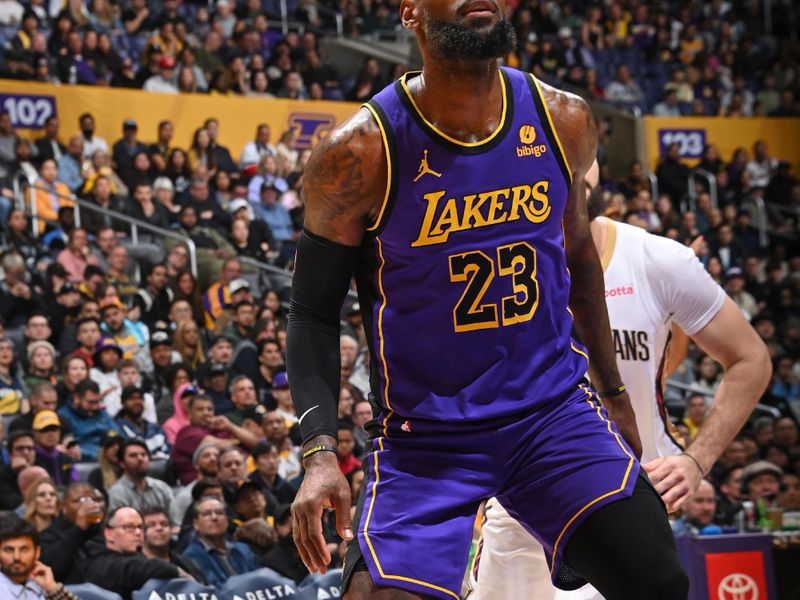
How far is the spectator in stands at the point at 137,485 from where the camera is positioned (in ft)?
30.0

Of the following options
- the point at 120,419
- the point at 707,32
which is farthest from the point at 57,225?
the point at 707,32

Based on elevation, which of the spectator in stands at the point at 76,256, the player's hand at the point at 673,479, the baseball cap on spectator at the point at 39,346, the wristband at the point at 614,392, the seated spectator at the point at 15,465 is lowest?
the seated spectator at the point at 15,465

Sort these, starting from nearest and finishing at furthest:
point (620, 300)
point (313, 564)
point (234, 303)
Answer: point (313, 564) < point (620, 300) < point (234, 303)

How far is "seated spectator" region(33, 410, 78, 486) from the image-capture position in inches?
375

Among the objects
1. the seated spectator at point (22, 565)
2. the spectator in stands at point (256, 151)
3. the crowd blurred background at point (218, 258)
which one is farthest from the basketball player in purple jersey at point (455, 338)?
the spectator in stands at point (256, 151)

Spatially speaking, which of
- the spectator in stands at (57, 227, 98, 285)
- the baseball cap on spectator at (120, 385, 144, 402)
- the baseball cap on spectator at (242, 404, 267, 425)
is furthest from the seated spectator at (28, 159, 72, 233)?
the baseball cap on spectator at (242, 404, 267, 425)

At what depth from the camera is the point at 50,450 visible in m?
9.59

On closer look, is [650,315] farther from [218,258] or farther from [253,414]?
[218,258]

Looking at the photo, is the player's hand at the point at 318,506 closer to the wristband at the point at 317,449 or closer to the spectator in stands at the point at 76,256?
the wristband at the point at 317,449

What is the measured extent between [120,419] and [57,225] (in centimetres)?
376

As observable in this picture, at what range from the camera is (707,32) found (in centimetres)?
2223

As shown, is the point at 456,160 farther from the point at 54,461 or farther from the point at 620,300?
the point at 54,461

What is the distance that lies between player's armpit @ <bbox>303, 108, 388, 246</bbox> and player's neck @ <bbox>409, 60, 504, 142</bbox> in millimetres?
172

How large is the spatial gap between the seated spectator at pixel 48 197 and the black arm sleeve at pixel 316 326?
1039 centimetres
